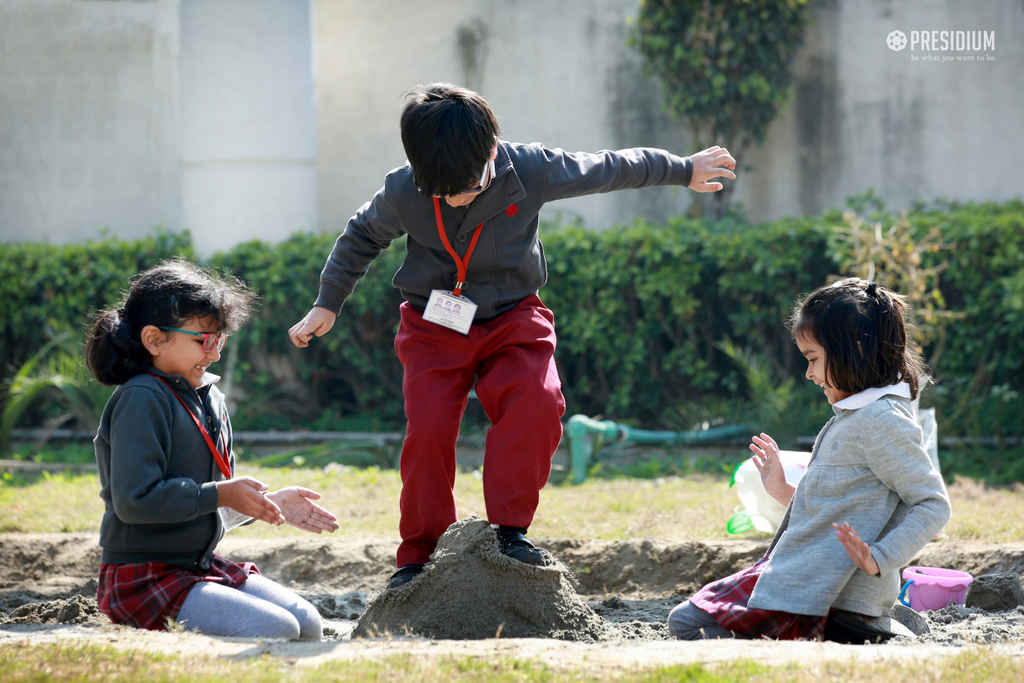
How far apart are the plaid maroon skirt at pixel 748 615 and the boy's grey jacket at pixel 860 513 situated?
0.08 meters

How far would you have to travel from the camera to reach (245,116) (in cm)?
753

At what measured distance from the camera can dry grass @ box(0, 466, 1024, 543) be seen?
4309 mm

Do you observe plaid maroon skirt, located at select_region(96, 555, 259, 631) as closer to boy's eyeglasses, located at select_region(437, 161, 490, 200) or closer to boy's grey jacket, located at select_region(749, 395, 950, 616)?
boy's eyeglasses, located at select_region(437, 161, 490, 200)

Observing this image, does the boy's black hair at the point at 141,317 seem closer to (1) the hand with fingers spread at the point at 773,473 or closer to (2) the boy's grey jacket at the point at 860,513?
(1) the hand with fingers spread at the point at 773,473

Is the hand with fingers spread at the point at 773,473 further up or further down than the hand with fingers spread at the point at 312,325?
further down

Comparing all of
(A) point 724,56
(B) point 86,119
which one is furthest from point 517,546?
(B) point 86,119

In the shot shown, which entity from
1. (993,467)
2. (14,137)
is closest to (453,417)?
(993,467)

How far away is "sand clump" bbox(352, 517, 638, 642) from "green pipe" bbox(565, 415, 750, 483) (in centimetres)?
287

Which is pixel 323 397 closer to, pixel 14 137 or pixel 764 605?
pixel 14 137

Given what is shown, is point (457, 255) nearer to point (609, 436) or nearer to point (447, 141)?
→ point (447, 141)

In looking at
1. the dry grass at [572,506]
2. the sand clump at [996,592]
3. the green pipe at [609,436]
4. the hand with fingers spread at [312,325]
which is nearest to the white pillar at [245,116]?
the dry grass at [572,506]

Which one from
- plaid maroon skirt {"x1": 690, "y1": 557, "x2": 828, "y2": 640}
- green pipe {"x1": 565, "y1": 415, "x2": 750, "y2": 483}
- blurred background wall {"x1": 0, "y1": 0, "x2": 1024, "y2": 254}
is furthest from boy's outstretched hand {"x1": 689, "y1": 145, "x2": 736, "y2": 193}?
blurred background wall {"x1": 0, "y1": 0, "x2": 1024, "y2": 254}

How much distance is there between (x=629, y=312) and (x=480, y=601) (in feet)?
14.8

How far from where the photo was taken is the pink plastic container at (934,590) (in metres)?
3.35
